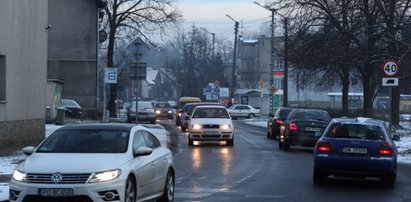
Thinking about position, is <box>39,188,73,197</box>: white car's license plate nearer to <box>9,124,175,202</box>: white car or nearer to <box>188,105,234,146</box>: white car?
<box>9,124,175,202</box>: white car

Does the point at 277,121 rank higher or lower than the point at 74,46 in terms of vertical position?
lower

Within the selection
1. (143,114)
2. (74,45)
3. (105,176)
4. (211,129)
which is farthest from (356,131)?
(74,45)

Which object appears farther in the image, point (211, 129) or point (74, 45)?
point (74, 45)

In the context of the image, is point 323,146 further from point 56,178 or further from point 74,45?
point 74,45

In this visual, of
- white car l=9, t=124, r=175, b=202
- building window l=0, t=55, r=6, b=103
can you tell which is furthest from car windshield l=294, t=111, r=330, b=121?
white car l=9, t=124, r=175, b=202

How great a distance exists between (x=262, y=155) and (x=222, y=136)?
4.28 m

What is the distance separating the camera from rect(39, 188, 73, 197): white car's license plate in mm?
9500

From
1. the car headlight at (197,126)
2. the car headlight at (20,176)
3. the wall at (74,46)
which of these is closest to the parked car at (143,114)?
the wall at (74,46)

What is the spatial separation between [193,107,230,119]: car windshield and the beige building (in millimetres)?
6150

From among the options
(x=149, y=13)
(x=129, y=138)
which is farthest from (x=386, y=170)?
(x=149, y=13)

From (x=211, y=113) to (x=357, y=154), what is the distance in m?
14.3

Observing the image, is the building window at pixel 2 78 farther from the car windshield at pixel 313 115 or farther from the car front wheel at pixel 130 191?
the car front wheel at pixel 130 191

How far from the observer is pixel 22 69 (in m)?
24.1

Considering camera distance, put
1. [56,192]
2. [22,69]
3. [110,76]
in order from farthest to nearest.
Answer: [110,76], [22,69], [56,192]
